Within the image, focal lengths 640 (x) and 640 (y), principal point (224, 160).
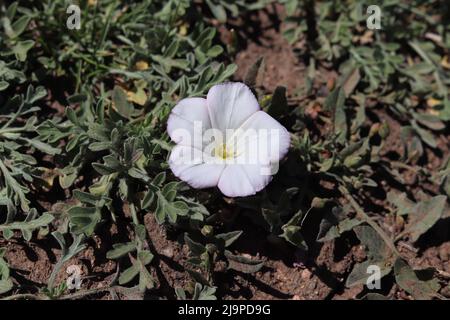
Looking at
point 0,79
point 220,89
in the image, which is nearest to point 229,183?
point 220,89

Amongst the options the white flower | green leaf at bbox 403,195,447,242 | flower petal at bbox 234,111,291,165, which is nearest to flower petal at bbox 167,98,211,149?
the white flower

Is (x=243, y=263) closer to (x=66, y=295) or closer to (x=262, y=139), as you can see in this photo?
(x=262, y=139)

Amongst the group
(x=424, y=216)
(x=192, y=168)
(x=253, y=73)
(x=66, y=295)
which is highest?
(x=253, y=73)

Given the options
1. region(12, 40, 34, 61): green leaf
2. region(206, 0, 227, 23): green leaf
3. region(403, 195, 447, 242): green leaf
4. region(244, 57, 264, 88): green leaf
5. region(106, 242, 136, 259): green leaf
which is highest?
region(12, 40, 34, 61): green leaf

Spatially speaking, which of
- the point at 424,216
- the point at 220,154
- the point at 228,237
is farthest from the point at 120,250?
the point at 424,216

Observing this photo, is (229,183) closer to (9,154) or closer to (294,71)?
(9,154)

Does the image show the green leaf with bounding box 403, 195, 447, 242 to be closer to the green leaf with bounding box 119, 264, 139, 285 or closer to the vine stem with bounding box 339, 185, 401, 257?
the vine stem with bounding box 339, 185, 401, 257
